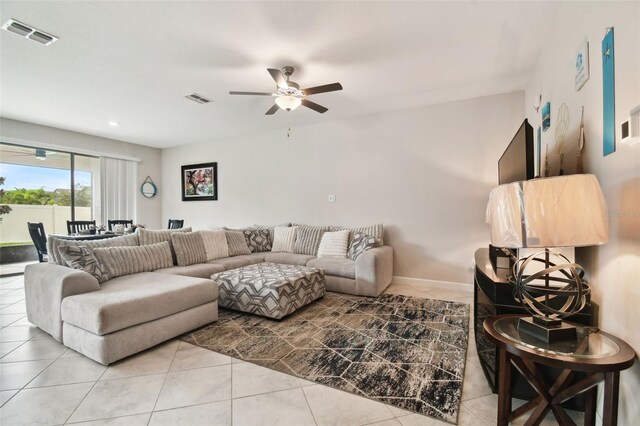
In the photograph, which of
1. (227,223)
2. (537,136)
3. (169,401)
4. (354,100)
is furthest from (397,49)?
(227,223)

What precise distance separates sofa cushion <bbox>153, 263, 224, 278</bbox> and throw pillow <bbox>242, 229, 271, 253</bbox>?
1114mm

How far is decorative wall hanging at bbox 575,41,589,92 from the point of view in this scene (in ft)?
5.27

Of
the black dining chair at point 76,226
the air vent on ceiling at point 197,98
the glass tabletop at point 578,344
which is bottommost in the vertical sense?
the glass tabletop at point 578,344

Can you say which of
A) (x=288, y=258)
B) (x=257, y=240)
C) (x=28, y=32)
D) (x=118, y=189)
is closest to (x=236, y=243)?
(x=257, y=240)

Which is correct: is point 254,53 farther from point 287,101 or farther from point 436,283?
point 436,283

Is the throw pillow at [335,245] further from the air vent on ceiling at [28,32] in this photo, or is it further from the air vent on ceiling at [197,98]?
the air vent on ceiling at [28,32]

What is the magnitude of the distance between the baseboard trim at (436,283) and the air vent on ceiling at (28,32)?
460 centimetres

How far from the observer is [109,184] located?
235 inches

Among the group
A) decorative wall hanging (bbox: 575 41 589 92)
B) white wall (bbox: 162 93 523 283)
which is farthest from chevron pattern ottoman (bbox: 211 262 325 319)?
decorative wall hanging (bbox: 575 41 589 92)

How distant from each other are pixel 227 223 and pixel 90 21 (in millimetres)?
4195

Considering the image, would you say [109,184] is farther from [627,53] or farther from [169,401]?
[627,53]

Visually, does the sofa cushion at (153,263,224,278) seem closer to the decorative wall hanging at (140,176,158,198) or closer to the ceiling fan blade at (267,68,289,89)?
the ceiling fan blade at (267,68,289,89)

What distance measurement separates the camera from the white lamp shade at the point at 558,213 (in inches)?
46.0

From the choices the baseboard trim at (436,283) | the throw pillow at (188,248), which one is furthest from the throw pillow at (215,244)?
the baseboard trim at (436,283)
